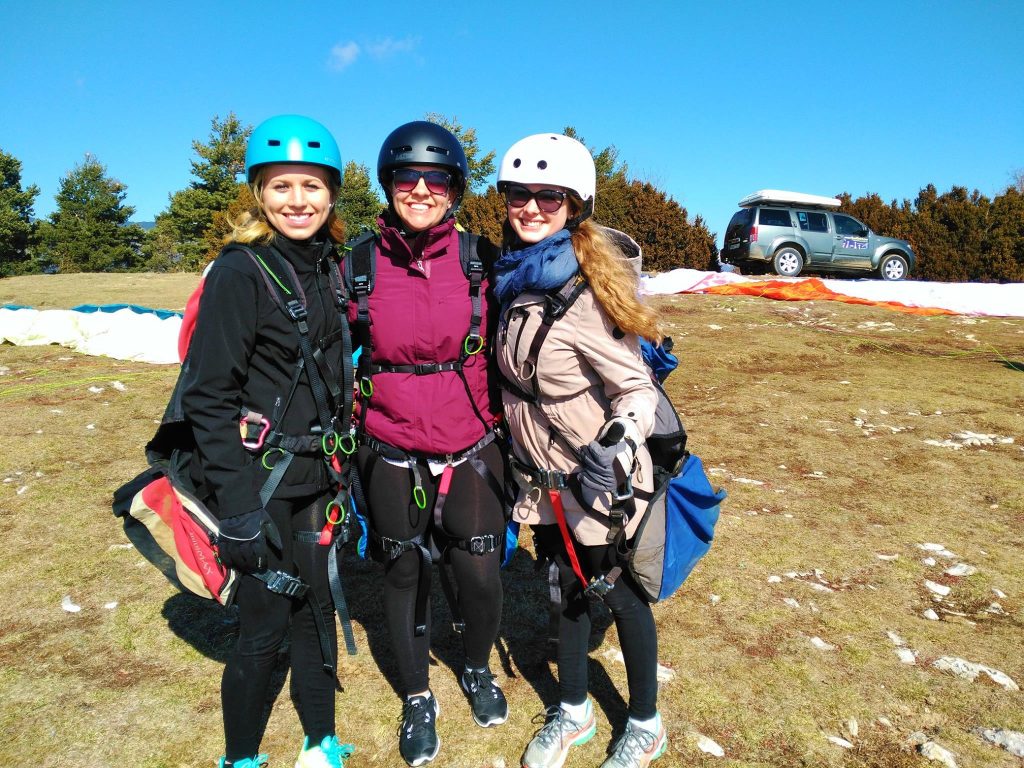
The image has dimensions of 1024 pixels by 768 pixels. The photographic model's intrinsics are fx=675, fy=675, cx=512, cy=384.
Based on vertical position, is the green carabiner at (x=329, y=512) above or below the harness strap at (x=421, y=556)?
above

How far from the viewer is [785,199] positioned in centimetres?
2192

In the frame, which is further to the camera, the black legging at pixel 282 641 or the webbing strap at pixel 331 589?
the webbing strap at pixel 331 589

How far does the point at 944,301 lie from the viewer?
16469mm

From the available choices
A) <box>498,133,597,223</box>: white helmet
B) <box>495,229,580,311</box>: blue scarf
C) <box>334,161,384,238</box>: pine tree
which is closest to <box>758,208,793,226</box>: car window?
<box>498,133,597,223</box>: white helmet

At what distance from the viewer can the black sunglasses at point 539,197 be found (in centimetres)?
280

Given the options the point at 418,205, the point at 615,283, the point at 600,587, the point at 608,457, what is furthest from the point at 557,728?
the point at 418,205

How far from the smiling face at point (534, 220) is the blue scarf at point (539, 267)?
0.06 m

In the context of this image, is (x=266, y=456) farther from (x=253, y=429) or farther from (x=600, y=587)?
(x=600, y=587)

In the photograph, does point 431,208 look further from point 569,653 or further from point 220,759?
point 220,759

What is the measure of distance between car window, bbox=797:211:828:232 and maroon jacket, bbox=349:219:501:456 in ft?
67.1

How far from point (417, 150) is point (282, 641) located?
210cm

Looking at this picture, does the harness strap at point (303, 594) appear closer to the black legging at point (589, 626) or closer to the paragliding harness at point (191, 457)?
the paragliding harness at point (191, 457)

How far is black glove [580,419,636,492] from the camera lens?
250cm

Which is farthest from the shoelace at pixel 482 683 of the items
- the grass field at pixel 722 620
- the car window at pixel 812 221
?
the car window at pixel 812 221
